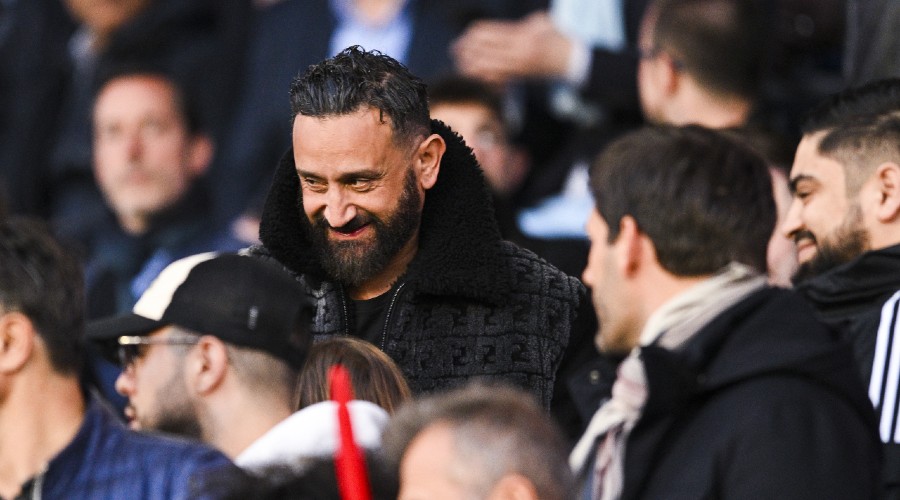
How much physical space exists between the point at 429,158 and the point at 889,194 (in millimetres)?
1372

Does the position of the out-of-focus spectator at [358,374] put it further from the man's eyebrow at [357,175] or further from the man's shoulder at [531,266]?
the man's shoulder at [531,266]

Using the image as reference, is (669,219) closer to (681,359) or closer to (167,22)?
(681,359)

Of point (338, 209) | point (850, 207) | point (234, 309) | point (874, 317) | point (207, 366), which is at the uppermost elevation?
point (338, 209)

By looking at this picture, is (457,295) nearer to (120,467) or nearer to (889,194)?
(120,467)

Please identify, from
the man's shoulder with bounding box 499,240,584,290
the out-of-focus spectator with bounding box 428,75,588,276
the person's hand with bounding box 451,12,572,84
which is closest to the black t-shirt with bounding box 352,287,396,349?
the man's shoulder with bounding box 499,240,584,290

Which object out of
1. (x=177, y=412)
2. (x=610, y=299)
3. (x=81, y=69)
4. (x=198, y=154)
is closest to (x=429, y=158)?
(x=610, y=299)

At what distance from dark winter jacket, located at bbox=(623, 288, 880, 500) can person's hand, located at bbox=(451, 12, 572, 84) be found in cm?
374

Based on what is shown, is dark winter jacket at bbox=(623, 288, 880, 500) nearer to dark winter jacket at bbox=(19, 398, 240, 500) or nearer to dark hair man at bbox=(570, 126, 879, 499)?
dark hair man at bbox=(570, 126, 879, 499)

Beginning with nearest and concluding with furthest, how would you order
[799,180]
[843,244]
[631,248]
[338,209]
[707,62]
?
[631,248], [338,209], [843,244], [799,180], [707,62]

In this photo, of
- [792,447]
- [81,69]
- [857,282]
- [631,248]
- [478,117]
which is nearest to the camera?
[792,447]

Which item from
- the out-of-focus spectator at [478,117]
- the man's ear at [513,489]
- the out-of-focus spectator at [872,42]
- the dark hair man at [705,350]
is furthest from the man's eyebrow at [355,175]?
the out-of-focus spectator at [872,42]

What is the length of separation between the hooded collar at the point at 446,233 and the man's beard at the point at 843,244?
1.10m

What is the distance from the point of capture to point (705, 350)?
335 centimetres

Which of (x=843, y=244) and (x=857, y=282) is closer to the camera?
(x=857, y=282)
